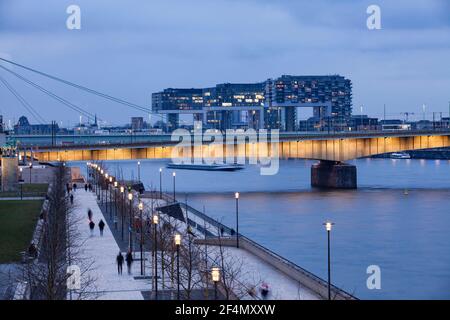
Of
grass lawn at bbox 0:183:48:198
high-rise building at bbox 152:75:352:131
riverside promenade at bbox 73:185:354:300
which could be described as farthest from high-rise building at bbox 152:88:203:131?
riverside promenade at bbox 73:185:354:300

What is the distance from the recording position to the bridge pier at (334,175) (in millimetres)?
44812

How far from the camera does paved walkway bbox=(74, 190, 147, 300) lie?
1290 centimetres

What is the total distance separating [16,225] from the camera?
20.7 m

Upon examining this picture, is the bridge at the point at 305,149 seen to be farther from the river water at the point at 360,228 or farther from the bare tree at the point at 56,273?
the bare tree at the point at 56,273

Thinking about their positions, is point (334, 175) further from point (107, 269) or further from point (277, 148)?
point (107, 269)

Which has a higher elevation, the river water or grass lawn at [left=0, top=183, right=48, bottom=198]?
grass lawn at [left=0, top=183, right=48, bottom=198]

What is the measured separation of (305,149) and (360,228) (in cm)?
1971

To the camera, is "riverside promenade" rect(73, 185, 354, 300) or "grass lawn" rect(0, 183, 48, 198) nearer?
"riverside promenade" rect(73, 185, 354, 300)

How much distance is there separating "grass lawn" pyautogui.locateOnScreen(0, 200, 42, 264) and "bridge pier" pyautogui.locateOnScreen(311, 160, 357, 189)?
838 inches

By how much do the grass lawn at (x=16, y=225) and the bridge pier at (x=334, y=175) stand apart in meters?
21.3

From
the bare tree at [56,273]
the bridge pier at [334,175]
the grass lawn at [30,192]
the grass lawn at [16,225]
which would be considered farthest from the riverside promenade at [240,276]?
the bridge pier at [334,175]

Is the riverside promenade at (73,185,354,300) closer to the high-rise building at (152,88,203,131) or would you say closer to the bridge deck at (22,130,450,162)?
the bridge deck at (22,130,450,162)

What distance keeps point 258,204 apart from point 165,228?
49.9 feet

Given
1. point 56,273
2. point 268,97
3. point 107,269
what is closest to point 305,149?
point 107,269
